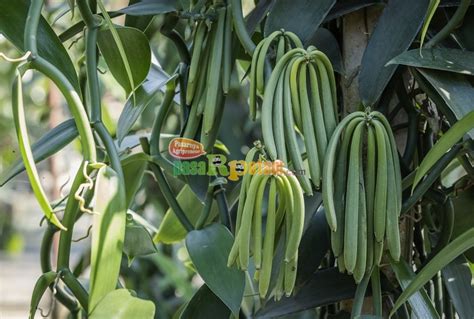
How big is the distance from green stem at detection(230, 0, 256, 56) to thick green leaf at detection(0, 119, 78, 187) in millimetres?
153

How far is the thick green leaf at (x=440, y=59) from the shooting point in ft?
1.79

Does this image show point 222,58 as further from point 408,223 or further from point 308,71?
point 408,223

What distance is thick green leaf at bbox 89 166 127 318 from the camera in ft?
1.50

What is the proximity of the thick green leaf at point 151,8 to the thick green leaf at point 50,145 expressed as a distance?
12 cm

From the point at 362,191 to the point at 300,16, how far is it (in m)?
0.16

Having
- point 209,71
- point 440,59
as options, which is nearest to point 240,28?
point 209,71

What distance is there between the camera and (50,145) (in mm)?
603

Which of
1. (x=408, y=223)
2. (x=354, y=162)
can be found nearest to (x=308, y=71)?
(x=354, y=162)

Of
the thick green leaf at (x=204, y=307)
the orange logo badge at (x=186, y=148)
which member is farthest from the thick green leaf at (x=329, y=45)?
the thick green leaf at (x=204, y=307)

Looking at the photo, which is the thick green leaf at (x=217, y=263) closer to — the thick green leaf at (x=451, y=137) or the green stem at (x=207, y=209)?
the green stem at (x=207, y=209)

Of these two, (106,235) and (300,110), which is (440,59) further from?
(106,235)

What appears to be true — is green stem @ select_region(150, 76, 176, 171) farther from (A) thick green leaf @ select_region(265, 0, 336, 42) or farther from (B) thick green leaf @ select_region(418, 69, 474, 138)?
(B) thick green leaf @ select_region(418, 69, 474, 138)

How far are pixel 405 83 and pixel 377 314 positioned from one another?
205 mm

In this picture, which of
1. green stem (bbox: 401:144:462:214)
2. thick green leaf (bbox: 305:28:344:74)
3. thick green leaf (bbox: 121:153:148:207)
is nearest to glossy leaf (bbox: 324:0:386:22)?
thick green leaf (bbox: 305:28:344:74)
